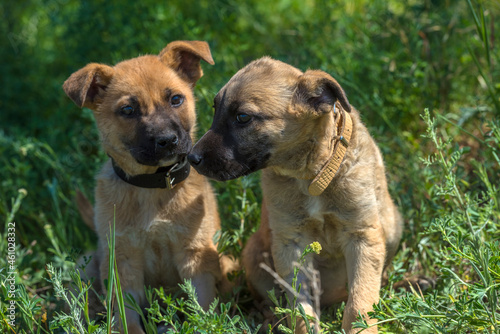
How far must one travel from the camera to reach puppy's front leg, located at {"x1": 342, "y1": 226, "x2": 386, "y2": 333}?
3582 mm

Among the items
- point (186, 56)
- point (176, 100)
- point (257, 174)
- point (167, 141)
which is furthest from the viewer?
point (257, 174)

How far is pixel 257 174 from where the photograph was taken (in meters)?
5.01

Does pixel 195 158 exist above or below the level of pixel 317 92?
below

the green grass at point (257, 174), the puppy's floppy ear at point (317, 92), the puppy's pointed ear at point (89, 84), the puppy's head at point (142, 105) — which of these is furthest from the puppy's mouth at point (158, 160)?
the puppy's floppy ear at point (317, 92)

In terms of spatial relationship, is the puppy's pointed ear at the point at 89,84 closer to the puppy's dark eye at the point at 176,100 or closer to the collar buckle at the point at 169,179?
the puppy's dark eye at the point at 176,100

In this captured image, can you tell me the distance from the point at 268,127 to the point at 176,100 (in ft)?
3.17

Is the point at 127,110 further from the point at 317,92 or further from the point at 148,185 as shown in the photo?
the point at 317,92

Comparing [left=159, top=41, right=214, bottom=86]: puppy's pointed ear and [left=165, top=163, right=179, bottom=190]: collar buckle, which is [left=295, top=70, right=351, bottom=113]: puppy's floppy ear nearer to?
[left=159, top=41, right=214, bottom=86]: puppy's pointed ear

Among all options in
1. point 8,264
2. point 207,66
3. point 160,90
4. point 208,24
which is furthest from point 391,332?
point 208,24

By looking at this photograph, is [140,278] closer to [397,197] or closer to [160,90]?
[160,90]

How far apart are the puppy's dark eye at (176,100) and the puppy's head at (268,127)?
2.11 ft

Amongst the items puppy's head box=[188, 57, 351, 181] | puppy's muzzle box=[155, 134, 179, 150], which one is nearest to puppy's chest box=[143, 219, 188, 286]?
puppy's muzzle box=[155, 134, 179, 150]

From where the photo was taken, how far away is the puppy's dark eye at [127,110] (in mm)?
4043

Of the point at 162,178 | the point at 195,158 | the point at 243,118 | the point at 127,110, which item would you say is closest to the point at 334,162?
the point at 243,118
